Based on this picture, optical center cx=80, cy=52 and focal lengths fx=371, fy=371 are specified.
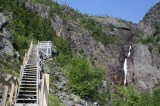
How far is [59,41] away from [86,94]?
18.6m

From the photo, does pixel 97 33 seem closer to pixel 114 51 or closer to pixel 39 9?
pixel 114 51

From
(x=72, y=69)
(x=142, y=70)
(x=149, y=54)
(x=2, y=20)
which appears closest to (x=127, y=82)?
(x=142, y=70)

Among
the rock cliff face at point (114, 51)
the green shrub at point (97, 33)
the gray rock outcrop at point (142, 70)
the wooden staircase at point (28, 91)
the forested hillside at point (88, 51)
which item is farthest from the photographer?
the green shrub at point (97, 33)

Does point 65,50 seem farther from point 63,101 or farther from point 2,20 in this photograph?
point 63,101

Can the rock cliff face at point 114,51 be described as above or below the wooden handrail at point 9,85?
above

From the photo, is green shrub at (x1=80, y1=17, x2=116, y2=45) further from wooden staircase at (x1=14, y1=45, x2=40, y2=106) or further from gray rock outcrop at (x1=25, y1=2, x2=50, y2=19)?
wooden staircase at (x1=14, y1=45, x2=40, y2=106)

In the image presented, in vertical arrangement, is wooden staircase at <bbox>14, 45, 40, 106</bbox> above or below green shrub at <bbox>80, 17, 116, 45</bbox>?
below

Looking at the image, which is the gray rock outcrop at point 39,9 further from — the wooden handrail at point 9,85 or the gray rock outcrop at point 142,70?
the wooden handrail at point 9,85

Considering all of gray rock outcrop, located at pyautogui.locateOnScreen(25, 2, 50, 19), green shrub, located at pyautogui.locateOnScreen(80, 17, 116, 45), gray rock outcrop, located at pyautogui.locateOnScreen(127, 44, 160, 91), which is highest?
gray rock outcrop, located at pyautogui.locateOnScreen(25, 2, 50, 19)

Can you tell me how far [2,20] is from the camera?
38.4 meters

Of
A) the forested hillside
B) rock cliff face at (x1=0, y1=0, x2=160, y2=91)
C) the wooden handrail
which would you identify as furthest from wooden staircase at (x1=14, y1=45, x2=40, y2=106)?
rock cliff face at (x1=0, y1=0, x2=160, y2=91)

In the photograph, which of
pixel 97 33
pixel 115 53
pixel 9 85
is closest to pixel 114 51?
pixel 115 53

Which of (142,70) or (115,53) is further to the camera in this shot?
(115,53)

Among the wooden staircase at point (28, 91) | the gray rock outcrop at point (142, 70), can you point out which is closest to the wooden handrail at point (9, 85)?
the wooden staircase at point (28, 91)
